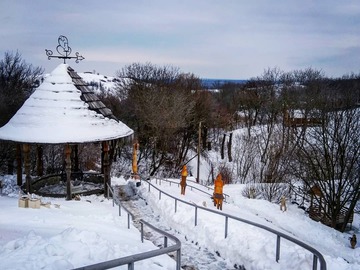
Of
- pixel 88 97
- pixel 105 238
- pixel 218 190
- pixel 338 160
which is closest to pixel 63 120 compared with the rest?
pixel 88 97

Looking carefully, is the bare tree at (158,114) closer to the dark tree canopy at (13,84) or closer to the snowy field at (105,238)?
the dark tree canopy at (13,84)

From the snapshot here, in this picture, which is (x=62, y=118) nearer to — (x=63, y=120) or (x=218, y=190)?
(x=63, y=120)

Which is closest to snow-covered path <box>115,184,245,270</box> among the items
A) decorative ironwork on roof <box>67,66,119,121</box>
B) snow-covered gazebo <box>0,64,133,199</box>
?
snow-covered gazebo <box>0,64,133,199</box>

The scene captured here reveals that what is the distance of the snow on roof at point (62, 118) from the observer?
45.3ft

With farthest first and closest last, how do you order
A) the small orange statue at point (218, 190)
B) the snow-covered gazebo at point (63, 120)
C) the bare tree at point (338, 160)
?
the bare tree at point (338, 160) → the small orange statue at point (218, 190) → the snow-covered gazebo at point (63, 120)

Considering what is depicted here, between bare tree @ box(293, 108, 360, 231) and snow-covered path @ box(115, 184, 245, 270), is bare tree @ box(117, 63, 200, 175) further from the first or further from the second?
snow-covered path @ box(115, 184, 245, 270)

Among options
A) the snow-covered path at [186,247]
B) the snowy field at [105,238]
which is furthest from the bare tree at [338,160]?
the snow-covered path at [186,247]

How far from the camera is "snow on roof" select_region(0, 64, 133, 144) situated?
1380 centimetres

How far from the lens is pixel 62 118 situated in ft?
47.1

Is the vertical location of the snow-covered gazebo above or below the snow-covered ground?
above

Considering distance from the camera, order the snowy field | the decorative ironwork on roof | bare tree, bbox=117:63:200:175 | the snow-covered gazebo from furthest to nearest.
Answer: bare tree, bbox=117:63:200:175 < the decorative ironwork on roof < the snow-covered gazebo < the snowy field

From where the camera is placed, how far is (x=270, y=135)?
36.1 meters

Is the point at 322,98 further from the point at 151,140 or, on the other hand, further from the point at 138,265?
the point at 138,265

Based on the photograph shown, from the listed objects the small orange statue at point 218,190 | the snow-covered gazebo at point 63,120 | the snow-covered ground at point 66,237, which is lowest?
the small orange statue at point 218,190
